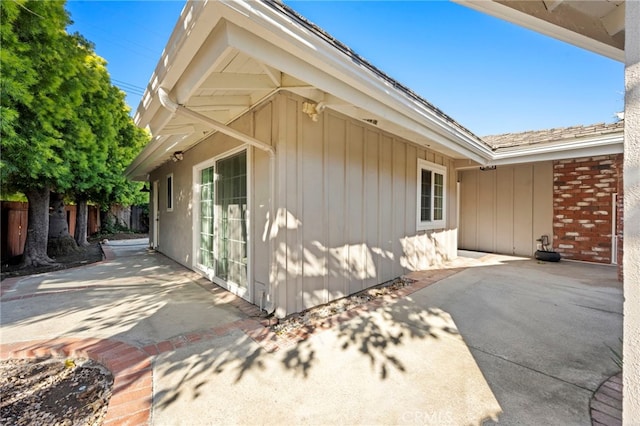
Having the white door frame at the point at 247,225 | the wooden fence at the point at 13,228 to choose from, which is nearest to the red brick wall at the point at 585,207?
A: the white door frame at the point at 247,225

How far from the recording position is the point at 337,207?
162 inches

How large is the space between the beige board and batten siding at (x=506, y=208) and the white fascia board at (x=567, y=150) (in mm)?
1754

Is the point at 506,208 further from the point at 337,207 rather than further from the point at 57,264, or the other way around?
the point at 57,264

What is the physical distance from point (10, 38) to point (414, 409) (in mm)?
8020

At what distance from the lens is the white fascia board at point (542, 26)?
2.04 m

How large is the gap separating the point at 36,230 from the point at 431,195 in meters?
10.4

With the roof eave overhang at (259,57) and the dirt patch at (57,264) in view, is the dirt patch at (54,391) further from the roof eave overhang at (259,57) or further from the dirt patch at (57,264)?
the dirt patch at (57,264)

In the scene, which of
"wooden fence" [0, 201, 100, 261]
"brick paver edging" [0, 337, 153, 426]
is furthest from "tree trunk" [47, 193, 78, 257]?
"brick paver edging" [0, 337, 153, 426]

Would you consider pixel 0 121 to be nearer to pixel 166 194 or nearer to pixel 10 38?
pixel 10 38

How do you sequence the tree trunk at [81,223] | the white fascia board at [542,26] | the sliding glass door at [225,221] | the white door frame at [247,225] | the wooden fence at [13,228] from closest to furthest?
the white fascia board at [542,26]
the white door frame at [247,225]
the sliding glass door at [225,221]
the wooden fence at [13,228]
the tree trunk at [81,223]

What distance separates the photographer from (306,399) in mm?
2049

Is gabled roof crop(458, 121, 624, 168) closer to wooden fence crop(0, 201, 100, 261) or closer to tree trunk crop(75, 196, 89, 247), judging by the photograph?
wooden fence crop(0, 201, 100, 261)

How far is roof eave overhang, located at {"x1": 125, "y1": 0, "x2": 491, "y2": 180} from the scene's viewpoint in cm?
190

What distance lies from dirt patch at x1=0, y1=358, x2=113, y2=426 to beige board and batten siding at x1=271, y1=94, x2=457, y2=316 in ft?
6.03
